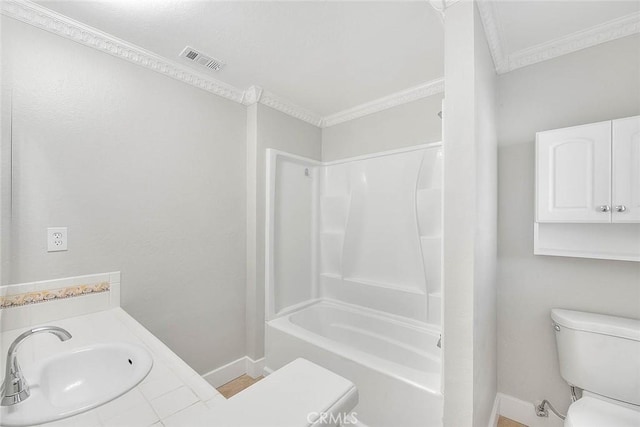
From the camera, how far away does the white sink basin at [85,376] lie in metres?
0.80

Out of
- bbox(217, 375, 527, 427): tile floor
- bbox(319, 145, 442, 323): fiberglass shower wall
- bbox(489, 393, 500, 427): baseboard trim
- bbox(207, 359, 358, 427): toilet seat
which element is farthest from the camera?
bbox(319, 145, 442, 323): fiberglass shower wall

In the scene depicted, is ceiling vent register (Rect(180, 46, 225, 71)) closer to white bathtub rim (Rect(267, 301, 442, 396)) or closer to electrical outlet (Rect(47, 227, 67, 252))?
electrical outlet (Rect(47, 227, 67, 252))

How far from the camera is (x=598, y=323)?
142cm

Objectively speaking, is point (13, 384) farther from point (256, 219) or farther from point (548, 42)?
point (548, 42)

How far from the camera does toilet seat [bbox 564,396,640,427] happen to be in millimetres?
1168

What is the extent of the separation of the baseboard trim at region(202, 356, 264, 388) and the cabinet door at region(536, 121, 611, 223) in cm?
232

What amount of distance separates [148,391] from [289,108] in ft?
7.63

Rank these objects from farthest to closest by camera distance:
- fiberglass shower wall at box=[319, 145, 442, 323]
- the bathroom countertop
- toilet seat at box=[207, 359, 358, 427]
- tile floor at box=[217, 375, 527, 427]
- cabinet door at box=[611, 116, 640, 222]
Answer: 1. fiberglass shower wall at box=[319, 145, 442, 323]
2. tile floor at box=[217, 375, 527, 427]
3. cabinet door at box=[611, 116, 640, 222]
4. the bathroom countertop
5. toilet seat at box=[207, 359, 358, 427]

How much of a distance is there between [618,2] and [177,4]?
7.33ft

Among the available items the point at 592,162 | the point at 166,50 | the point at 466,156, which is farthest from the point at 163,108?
the point at 592,162

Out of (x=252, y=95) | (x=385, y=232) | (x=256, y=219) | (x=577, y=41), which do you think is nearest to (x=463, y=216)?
(x=385, y=232)

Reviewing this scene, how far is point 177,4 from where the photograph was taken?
141cm

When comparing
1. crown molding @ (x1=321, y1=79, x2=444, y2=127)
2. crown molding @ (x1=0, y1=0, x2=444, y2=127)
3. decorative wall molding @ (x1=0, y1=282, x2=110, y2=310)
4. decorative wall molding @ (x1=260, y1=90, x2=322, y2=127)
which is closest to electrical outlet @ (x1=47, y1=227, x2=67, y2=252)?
decorative wall molding @ (x1=0, y1=282, x2=110, y2=310)

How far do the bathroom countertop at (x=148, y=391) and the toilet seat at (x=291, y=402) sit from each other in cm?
4
